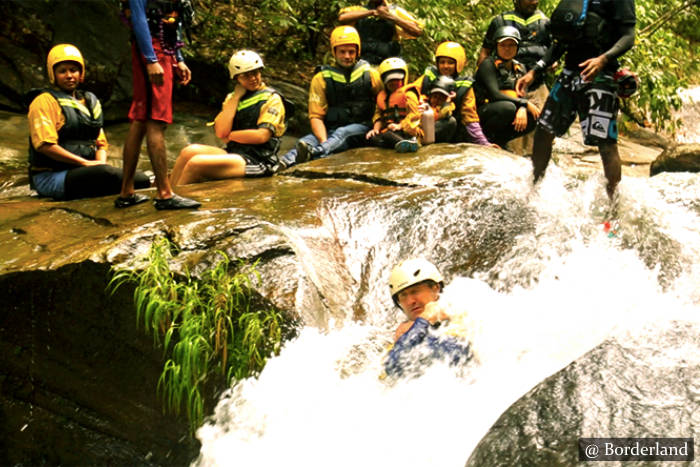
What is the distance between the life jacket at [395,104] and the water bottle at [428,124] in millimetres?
198

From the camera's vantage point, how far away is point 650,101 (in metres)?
9.52

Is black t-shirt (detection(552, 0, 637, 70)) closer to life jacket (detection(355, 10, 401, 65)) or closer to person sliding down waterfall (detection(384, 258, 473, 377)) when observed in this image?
person sliding down waterfall (detection(384, 258, 473, 377))

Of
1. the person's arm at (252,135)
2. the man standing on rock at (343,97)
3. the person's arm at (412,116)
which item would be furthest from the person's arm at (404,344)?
the man standing on rock at (343,97)

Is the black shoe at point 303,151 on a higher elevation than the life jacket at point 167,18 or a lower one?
lower

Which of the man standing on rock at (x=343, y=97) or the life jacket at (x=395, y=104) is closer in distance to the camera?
the life jacket at (x=395, y=104)

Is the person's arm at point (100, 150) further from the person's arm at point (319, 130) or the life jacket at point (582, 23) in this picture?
the life jacket at point (582, 23)

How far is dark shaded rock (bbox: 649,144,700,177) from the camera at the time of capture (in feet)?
26.3

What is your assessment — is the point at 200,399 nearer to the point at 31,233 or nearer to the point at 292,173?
the point at 31,233

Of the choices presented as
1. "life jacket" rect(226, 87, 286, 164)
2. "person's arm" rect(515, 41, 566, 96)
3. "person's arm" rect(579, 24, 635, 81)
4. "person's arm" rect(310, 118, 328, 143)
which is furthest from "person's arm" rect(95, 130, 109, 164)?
"person's arm" rect(579, 24, 635, 81)

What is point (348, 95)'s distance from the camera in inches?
295

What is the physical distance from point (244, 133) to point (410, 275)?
9.00 ft

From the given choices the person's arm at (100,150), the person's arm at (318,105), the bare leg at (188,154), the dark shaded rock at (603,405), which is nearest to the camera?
the dark shaded rock at (603,405)

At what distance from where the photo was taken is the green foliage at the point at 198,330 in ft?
13.8

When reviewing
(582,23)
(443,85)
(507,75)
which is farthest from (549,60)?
(507,75)
